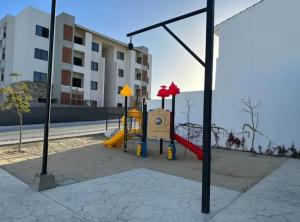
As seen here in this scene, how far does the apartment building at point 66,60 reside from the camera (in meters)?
30.9

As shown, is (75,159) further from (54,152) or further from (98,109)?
(98,109)

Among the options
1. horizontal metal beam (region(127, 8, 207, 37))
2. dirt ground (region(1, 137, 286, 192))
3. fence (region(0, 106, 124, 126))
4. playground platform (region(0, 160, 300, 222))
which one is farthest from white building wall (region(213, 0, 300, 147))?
fence (region(0, 106, 124, 126))

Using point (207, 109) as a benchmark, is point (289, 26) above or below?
above

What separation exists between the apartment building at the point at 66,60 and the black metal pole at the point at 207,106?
69.4ft

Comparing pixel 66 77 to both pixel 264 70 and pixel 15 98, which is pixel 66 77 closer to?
pixel 15 98

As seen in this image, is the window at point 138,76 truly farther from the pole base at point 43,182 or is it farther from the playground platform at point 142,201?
the pole base at point 43,182

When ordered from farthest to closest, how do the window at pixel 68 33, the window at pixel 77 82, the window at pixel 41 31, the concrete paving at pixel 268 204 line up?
1. the window at pixel 77 82
2. the window at pixel 68 33
3. the window at pixel 41 31
4. the concrete paving at pixel 268 204

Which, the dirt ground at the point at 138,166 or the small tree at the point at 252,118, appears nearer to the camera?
the dirt ground at the point at 138,166

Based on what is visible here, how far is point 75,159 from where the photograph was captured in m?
9.05

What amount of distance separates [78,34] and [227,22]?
1120 inches

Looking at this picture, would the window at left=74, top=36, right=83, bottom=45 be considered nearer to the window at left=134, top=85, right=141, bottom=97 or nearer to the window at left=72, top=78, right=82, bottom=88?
the window at left=72, top=78, right=82, bottom=88

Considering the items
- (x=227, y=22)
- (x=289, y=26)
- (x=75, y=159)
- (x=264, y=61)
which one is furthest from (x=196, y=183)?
(x=227, y=22)

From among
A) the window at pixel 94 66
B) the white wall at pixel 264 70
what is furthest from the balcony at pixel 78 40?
the white wall at pixel 264 70

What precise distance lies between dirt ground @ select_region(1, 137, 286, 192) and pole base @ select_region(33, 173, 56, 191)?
0.43 meters
